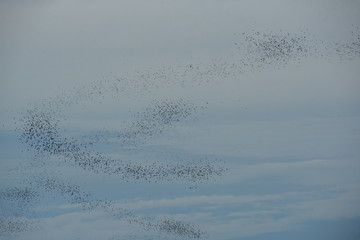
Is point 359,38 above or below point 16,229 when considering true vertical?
above

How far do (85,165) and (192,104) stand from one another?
1.68 metres

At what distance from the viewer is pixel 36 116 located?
11.9 m

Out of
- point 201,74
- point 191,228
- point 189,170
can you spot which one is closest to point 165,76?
point 201,74

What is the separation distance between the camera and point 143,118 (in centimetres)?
1189

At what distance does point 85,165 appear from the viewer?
11.9 metres

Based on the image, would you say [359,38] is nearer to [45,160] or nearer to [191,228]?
[191,228]

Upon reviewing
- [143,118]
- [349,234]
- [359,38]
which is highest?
[359,38]

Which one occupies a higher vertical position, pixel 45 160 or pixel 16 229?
pixel 45 160

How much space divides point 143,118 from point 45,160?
1.45m

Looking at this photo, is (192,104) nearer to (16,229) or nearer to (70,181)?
(70,181)

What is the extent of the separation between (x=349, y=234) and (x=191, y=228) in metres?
2.15

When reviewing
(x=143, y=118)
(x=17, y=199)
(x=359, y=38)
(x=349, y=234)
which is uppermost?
(x=359, y=38)

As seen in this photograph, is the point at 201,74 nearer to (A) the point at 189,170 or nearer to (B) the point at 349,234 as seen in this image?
(A) the point at 189,170

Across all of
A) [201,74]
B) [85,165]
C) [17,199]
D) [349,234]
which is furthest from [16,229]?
[349,234]
